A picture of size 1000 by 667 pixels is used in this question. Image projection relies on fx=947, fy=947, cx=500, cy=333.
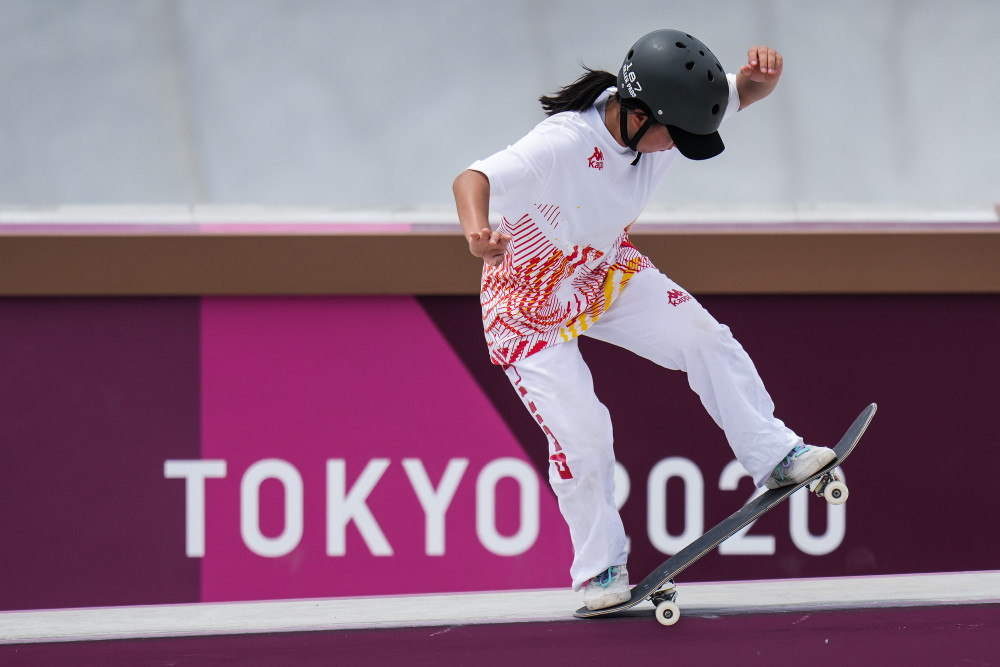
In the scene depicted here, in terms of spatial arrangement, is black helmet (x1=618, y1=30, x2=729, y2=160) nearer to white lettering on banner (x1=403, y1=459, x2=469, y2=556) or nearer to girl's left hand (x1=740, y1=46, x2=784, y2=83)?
A: girl's left hand (x1=740, y1=46, x2=784, y2=83)

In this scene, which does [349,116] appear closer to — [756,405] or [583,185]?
[583,185]

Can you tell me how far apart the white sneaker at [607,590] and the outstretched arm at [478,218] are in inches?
40.1

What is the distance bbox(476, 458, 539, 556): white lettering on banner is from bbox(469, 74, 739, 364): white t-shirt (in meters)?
1.24

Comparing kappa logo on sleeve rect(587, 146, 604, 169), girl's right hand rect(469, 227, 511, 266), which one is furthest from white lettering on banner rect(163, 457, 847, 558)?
girl's right hand rect(469, 227, 511, 266)

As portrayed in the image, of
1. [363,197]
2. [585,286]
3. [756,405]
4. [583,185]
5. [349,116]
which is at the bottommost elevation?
[756,405]

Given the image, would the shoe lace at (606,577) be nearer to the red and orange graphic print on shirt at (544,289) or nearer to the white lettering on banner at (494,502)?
the red and orange graphic print on shirt at (544,289)

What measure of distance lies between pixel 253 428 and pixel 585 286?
68.8 inches

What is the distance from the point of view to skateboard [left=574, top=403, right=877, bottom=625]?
2.55m

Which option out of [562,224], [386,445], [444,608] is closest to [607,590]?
[444,608]

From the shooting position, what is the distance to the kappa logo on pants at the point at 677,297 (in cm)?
261

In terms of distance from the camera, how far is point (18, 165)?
3998mm

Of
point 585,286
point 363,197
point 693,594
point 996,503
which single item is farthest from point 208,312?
point 996,503

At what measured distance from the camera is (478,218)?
2027 millimetres

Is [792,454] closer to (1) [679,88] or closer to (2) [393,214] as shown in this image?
(1) [679,88]
